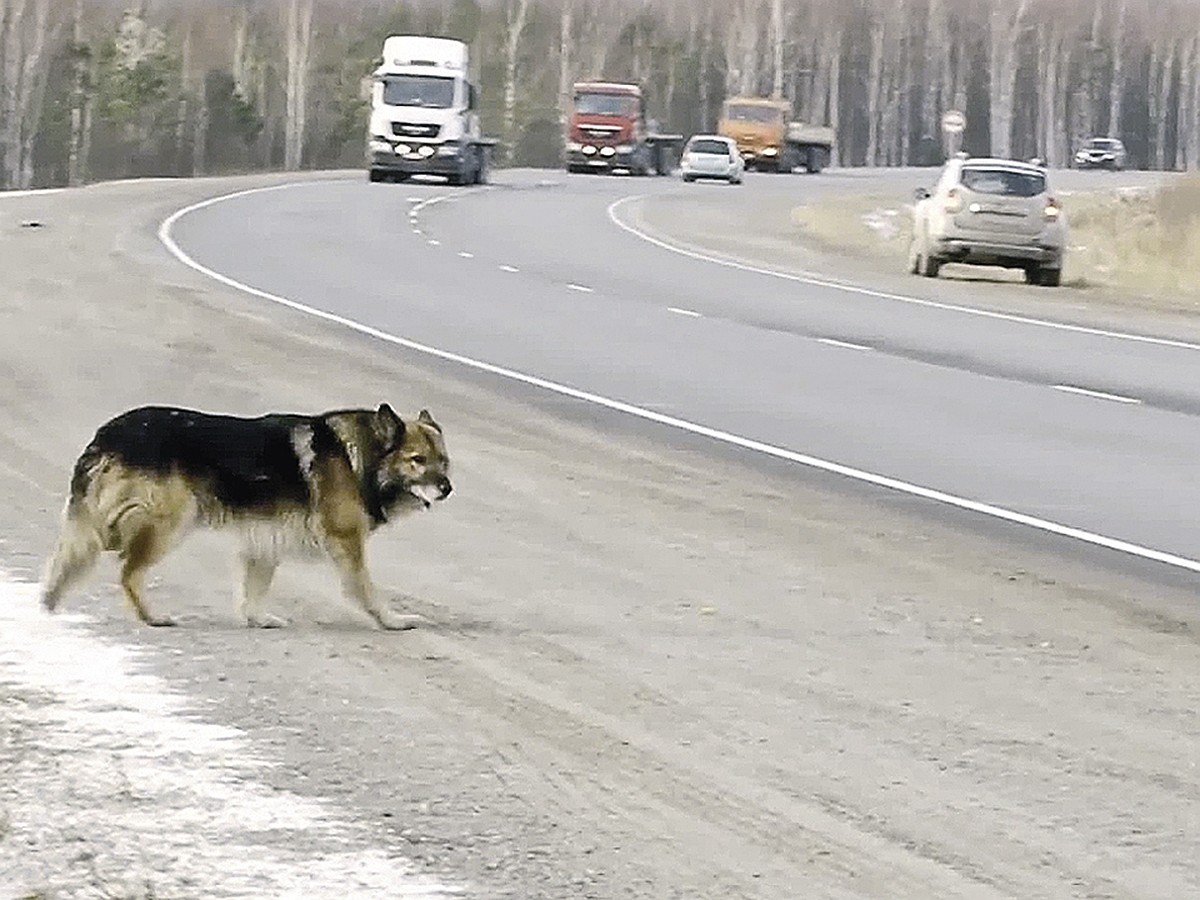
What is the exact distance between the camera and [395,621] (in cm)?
941

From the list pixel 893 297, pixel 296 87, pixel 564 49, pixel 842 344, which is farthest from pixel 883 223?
pixel 564 49

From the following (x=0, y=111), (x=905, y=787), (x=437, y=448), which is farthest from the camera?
(x=0, y=111)

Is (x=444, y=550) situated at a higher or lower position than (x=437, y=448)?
lower

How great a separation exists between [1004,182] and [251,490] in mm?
26542

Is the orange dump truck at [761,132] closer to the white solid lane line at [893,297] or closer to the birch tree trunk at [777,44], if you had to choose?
the white solid lane line at [893,297]

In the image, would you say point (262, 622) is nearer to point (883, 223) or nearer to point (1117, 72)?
point (883, 223)

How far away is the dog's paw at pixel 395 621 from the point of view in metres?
9.34

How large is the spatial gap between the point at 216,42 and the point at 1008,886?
13228 cm

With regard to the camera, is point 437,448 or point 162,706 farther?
point 437,448

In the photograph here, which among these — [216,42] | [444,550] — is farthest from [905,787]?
[216,42]

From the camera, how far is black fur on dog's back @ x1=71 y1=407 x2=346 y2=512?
29.6ft

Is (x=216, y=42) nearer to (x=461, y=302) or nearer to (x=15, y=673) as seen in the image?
(x=461, y=302)

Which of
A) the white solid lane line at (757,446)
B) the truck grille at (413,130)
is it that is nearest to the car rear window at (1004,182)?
the white solid lane line at (757,446)

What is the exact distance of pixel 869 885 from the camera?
19.9 ft
